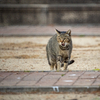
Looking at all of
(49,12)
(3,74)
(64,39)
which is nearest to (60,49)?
(64,39)

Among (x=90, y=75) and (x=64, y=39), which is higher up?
(x=64, y=39)

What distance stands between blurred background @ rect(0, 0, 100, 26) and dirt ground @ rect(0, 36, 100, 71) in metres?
4.39

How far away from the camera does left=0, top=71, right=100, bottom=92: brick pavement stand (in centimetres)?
573

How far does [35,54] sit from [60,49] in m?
2.91

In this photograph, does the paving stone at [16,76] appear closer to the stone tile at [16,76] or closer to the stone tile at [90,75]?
the stone tile at [16,76]

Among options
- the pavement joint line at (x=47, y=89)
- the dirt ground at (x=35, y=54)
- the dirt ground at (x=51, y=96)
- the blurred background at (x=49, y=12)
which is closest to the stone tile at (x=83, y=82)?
the pavement joint line at (x=47, y=89)

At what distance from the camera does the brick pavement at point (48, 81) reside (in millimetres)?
5727

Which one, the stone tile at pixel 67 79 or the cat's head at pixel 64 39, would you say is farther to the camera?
the cat's head at pixel 64 39

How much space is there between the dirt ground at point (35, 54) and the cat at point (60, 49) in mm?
585

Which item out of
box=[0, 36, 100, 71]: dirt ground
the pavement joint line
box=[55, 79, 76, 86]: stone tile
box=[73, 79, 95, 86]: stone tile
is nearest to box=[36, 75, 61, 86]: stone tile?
box=[55, 79, 76, 86]: stone tile

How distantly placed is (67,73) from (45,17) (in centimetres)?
1099

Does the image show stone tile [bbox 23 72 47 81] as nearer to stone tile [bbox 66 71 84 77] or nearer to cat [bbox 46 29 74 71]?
stone tile [bbox 66 71 84 77]

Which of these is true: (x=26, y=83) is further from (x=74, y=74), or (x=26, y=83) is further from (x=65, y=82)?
(x=74, y=74)

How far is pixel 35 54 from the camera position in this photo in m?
9.95
